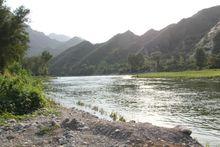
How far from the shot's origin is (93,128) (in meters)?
24.4

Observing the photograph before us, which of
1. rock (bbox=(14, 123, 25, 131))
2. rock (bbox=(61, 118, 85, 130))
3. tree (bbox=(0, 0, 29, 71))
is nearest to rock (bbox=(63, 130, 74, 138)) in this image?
rock (bbox=(61, 118, 85, 130))

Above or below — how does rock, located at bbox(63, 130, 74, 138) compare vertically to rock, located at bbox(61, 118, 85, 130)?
below

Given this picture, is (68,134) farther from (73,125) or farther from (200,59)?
(200,59)

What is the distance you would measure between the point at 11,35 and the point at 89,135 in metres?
52.2

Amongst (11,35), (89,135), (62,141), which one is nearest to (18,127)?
(62,141)

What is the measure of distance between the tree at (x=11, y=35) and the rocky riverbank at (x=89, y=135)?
1831 inches

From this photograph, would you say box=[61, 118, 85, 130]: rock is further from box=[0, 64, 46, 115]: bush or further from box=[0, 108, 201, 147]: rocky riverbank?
box=[0, 64, 46, 115]: bush

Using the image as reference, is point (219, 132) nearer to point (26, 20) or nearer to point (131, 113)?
point (131, 113)

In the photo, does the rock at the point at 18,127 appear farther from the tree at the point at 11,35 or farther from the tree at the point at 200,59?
the tree at the point at 200,59

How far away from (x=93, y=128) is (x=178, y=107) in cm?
2419

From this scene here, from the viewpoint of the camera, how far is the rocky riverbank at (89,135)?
67.2 feet

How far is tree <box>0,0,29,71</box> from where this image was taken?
6901cm

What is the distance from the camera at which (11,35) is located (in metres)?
70.2

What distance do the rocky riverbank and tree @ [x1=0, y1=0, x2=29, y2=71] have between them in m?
46.5
